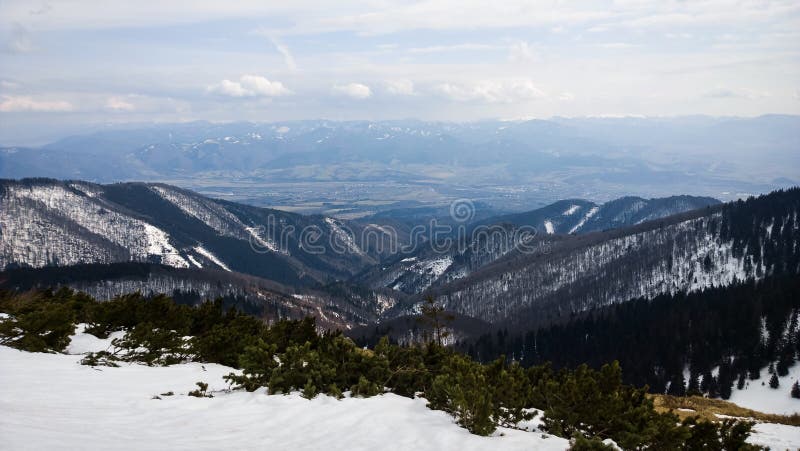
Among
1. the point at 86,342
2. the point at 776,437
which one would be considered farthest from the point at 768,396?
the point at 86,342

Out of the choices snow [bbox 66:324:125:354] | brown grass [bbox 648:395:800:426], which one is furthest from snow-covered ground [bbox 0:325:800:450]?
brown grass [bbox 648:395:800:426]

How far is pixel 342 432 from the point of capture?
15.9m

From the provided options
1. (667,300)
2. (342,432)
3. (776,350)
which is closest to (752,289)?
(667,300)

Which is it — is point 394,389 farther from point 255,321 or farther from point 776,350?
point 776,350

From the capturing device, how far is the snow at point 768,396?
60.0m

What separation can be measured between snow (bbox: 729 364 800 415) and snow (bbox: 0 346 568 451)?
60.4 metres

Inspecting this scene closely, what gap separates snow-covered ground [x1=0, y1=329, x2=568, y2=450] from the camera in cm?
1353

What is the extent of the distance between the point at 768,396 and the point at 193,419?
7284cm

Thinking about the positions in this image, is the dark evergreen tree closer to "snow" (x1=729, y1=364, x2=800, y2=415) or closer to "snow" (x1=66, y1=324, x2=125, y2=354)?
"snow" (x1=729, y1=364, x2=800, y2=415)

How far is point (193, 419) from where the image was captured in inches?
648

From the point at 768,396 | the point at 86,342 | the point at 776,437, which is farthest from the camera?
the point at 768,396

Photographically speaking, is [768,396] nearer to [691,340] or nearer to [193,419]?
[691,340]

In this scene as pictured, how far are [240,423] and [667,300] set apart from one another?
14951cm

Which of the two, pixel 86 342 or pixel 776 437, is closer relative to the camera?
pixel 776 437
